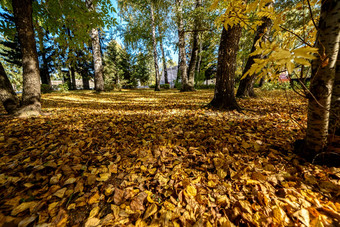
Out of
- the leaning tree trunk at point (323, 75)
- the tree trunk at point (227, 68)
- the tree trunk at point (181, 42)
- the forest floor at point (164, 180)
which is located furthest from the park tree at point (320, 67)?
the tree trunk at point (181, 42)

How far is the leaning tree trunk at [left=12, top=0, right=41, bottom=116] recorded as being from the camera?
9.84 feet

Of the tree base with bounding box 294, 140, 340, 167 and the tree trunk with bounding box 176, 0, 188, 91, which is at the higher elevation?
the tree trunk with bounding box 176, 0, 188, 91

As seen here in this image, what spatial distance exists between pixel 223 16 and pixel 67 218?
2.59 m

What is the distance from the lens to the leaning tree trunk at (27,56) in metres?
3.00

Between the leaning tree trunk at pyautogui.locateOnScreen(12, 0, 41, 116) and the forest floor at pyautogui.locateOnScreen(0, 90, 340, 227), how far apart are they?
1.25m

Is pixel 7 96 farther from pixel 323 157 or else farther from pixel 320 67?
pixel 323 157

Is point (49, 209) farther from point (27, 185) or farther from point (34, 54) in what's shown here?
point (34, 54)

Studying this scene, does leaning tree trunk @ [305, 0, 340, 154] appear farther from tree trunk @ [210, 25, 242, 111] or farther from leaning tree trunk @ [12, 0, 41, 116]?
leaning tree trunk @ [12, 0, 41, 116]

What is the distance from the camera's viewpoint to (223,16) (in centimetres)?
169

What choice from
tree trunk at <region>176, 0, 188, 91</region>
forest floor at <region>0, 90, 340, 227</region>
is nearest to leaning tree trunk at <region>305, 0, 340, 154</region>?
forest floor at <region>0, 90, 340, 227</region>

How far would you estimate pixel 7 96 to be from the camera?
10.1 feet

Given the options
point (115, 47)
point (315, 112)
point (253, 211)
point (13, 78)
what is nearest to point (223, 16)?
point (315, 112)

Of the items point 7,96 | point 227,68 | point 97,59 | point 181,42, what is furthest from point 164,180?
point 97,59

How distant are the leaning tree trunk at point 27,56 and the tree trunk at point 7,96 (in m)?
0.16
